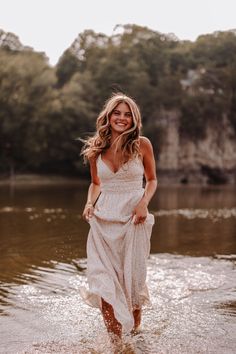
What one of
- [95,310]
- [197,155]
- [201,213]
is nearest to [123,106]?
[95,310]

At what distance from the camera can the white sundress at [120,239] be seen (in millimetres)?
5559

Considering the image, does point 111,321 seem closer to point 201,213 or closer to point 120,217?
point 120,217

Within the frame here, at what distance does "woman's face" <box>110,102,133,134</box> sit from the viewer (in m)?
5.62

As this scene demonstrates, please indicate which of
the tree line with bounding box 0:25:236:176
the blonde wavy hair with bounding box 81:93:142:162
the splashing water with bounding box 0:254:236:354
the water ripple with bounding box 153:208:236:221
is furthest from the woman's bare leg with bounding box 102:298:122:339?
the tree line with bounding box 0:25:236:176

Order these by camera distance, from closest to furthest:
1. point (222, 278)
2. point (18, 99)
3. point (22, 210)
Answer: point (222, 278), point (22, 210), point (18, 99)

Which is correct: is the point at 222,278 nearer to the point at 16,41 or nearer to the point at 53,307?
the point at 53,307

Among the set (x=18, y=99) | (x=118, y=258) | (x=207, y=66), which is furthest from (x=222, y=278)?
(x=207, y=66)

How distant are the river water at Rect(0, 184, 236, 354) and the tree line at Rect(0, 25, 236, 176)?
3710 centimetres

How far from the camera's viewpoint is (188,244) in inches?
508

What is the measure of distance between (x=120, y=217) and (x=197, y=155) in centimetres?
5744

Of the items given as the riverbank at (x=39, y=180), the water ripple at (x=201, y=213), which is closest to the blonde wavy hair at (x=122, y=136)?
the water ripple at (x=201, y=213)

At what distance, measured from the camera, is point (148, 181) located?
594cm

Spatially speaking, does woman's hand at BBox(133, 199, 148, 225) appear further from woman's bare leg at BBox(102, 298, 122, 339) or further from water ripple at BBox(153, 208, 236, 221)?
water ripple at BBox(153, 208, 236, 221)

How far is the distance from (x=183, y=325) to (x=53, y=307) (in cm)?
176
